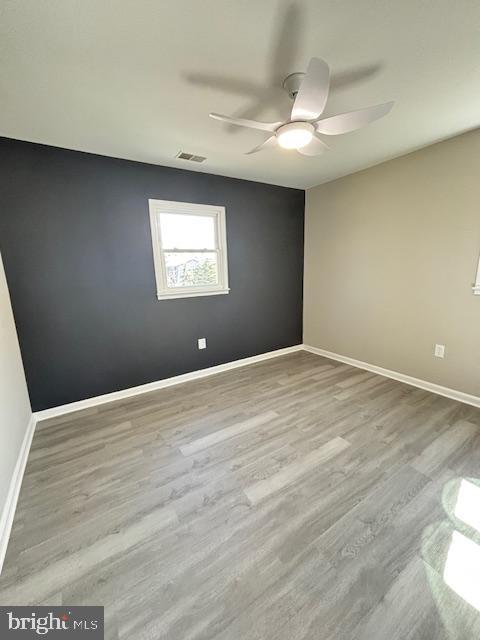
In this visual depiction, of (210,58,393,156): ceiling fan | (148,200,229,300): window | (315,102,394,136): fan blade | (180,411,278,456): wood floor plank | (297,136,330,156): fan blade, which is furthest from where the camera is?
(148,200,229,300): window

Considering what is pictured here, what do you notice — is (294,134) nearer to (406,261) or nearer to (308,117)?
(308,117)

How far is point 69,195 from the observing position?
2.32 metres

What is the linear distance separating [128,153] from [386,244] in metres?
2.88

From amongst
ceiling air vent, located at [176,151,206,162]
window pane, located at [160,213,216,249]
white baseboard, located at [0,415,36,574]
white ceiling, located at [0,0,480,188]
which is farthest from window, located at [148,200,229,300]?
white baseboard, located at [0,415,36,574]

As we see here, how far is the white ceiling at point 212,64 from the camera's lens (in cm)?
110

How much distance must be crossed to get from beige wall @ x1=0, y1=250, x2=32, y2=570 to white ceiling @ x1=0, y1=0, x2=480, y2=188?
1.39 m

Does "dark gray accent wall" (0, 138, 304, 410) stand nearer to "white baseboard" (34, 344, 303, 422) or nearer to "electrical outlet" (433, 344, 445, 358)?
"white baseboard" (34, 344, 303, 422)

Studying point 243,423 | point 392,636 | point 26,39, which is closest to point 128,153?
point 26,39

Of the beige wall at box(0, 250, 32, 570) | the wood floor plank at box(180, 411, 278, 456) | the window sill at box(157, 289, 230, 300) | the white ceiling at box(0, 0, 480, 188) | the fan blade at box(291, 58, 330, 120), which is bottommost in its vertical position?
the wood floor plank at box(180, 411, 278, 456)

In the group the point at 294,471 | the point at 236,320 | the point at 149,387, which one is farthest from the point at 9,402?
the point at 236,320

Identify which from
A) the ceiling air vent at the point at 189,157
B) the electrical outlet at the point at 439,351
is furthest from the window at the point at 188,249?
the electrical outlet at the point at 439,351

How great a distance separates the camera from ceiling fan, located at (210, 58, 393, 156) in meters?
1.25

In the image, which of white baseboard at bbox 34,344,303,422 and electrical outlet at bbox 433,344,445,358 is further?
electrical outlet at bbox 433,344,445,358

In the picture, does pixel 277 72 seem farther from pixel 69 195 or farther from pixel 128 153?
pixel 69 195
